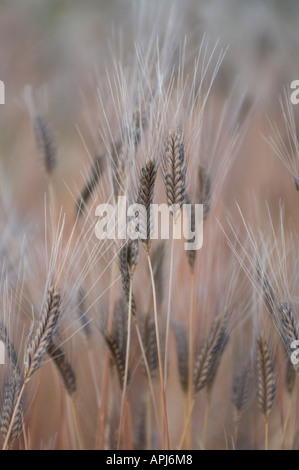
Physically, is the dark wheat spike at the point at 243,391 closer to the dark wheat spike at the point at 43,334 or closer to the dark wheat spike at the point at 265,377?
the dark wheat spike at the point at 265,377

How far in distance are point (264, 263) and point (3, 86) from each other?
1.88 feet

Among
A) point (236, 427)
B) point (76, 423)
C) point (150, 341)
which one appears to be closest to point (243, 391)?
point (236, 427)

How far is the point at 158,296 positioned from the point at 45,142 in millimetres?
349

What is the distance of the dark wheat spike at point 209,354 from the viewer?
3.13 ft

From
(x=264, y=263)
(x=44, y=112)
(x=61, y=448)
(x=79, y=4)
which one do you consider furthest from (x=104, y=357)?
(x=79, y=4)

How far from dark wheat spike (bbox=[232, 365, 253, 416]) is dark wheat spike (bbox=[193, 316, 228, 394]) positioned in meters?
0.08

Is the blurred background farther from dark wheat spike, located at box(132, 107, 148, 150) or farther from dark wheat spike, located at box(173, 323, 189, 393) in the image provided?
dark wheat spike, located at box(173, 323, 189, 393)

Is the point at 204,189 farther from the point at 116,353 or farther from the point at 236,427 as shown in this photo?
the point at 236,427

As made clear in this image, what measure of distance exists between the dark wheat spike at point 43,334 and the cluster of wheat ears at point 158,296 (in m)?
0.09

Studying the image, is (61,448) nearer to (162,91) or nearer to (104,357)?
(104,357)

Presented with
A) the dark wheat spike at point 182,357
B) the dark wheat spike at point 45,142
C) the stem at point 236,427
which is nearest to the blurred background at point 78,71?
the dark wheat spike at point 45,142

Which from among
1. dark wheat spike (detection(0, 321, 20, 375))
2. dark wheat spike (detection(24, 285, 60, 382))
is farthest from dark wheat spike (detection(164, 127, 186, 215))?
dark wheat spike (detection(0, 321, 20, 375))

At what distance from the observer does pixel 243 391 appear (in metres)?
1.03

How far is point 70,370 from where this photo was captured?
96 centimetres
